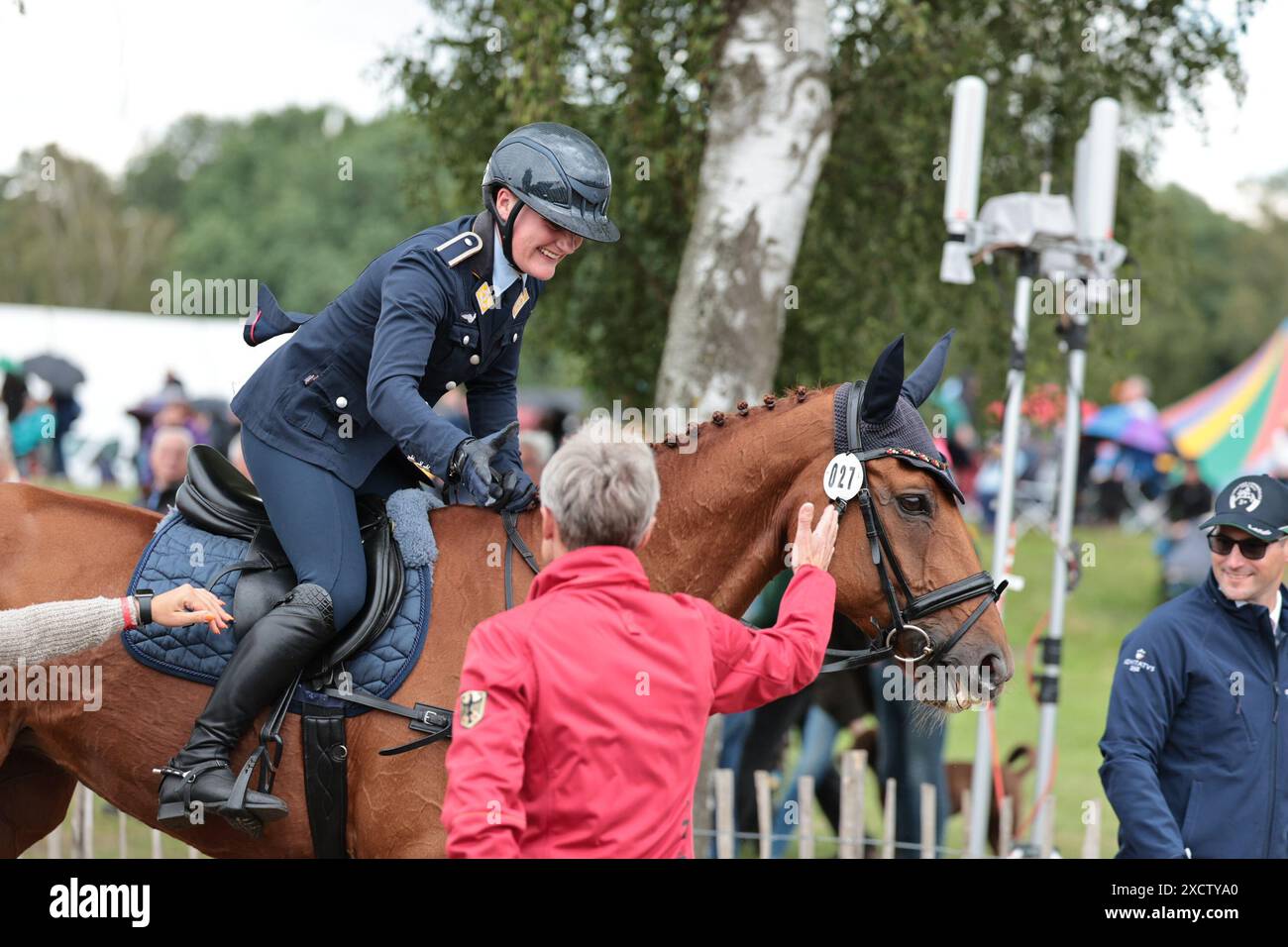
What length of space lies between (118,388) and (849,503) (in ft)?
70.4

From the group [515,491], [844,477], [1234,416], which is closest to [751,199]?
[844,477]

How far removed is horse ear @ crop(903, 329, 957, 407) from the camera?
3.90m

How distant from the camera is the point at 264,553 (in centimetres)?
391

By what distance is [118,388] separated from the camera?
22781 mm

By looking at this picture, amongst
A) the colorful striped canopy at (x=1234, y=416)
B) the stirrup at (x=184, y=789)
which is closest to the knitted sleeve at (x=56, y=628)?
the stirrup at (x=184, y=789)

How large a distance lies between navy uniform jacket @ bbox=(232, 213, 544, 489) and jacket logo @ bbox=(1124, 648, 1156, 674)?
80.5 inches

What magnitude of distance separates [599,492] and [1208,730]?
249 centimetres

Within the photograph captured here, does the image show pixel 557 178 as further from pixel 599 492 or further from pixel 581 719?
pixel 581 719

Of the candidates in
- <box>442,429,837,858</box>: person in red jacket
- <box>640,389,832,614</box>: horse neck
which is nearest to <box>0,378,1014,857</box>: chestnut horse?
<box>640,389,832,614</box>: horse neck

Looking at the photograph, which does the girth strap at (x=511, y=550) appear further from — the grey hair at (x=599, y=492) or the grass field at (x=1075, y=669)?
the grass field at (x=1075, y=669)

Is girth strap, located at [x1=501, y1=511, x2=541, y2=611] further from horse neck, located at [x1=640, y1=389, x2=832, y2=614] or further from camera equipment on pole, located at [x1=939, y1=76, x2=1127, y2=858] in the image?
camera equipment on pole, located at [x1=939, y1=76, x2=1127, y2=858]
